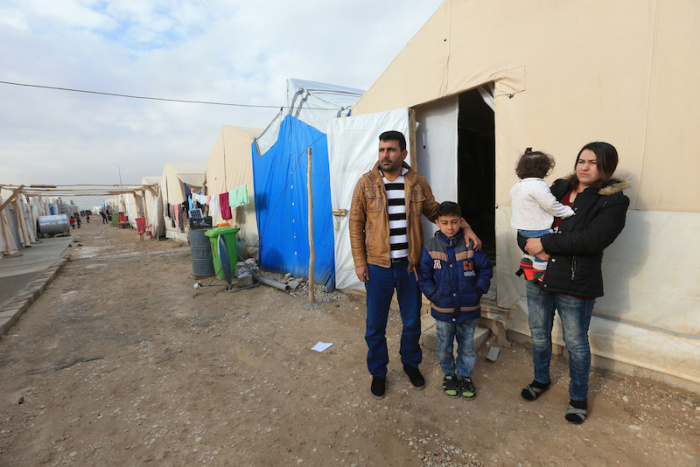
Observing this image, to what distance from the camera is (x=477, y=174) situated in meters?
7.90

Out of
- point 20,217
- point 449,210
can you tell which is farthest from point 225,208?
point 20,217

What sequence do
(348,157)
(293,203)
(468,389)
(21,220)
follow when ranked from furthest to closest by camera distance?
(21,220) < (293,203) < (348,157) < (468,389)

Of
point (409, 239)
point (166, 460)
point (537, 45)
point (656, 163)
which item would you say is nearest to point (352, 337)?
point (409, 239)

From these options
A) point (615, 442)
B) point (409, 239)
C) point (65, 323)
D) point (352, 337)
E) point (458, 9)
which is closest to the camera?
point (615, 442)

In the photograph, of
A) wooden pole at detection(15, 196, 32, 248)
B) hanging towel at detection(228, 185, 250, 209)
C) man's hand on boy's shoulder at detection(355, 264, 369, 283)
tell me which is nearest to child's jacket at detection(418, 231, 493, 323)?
man's hand on boy's shoulder at detection(355, 264, 369, 283)

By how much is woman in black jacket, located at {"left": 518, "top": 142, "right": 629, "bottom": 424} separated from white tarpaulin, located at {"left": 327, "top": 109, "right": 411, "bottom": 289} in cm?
215

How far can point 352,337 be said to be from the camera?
3748 mm

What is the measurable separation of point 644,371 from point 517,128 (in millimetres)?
2393

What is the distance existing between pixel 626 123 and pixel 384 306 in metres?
2.46

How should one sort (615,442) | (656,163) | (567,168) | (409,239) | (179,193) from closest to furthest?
1. (615,442)
2. (656,163)
3. (409,239)
4. (567,168)
5. (179,193)

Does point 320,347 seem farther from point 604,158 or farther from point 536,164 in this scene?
point 604,158

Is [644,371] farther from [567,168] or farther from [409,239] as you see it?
[409,239]

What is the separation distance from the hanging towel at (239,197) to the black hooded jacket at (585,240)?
683cm

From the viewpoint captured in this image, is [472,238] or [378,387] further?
[378,387]
